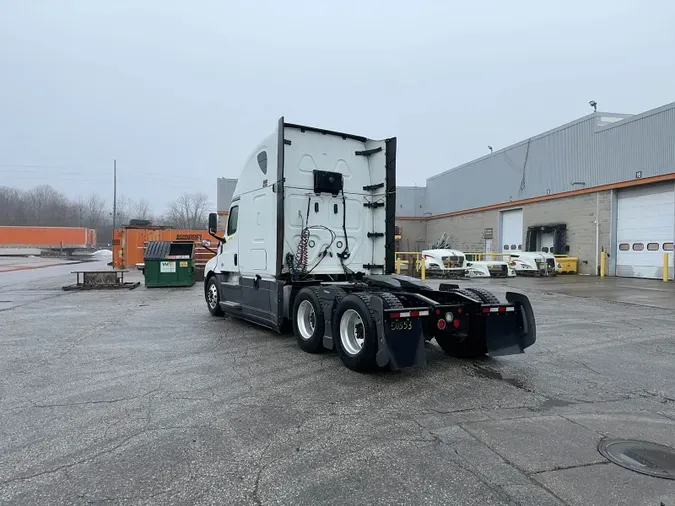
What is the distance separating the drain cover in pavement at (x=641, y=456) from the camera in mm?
3293

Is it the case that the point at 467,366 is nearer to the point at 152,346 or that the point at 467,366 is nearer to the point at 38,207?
the point at 152,346

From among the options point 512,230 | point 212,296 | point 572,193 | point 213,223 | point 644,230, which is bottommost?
point 212,296

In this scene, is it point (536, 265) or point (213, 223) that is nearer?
point (213, 223)

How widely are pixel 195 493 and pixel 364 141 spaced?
22.7 ft

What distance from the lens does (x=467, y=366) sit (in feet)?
20.4

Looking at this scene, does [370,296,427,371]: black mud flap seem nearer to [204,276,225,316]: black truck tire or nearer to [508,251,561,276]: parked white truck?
[204,276,225,316]: black truck tire

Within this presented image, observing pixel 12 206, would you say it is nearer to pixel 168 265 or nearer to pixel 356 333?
pixel 168 265

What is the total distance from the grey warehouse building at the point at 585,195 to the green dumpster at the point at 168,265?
2167 cm

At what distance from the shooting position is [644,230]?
925 inches

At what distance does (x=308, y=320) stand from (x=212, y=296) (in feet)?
14.1

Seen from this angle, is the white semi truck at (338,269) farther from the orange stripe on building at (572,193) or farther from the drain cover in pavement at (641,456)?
the orange stripe on building at (572,193)

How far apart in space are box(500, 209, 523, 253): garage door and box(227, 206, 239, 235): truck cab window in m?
27.1

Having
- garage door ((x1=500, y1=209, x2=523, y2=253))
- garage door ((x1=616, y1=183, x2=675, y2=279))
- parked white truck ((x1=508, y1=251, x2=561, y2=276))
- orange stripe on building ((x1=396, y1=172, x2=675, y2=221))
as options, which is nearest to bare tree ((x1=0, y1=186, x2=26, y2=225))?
orange stripe on building ((x1=396, y1=172, x2=675, y2=221))

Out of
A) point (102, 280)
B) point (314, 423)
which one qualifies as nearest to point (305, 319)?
point (314, 423)
